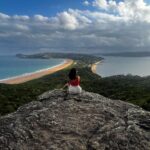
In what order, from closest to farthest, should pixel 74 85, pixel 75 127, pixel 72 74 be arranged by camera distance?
pixel 75 127 < pixel 74 85 < pixel 72 74

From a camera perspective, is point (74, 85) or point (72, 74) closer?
point (74, 85)

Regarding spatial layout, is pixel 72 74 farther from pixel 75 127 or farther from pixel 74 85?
pixel 75 127

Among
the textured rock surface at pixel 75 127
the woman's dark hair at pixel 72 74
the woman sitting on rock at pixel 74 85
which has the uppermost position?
the woman's dark hair at pixel 72 74

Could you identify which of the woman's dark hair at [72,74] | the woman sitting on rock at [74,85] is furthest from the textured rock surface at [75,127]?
the woman's dark hair at [72,74]

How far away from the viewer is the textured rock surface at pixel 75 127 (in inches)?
488

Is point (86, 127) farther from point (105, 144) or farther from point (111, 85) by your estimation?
point (111, 85)

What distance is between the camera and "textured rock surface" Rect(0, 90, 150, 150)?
12.4 meters

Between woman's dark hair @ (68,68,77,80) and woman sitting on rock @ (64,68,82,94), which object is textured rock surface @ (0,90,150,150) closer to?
woman sitting on rock @ (64,68,82,94)

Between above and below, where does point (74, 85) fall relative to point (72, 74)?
below

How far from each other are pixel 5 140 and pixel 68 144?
2440mm

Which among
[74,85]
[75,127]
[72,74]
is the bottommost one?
[75,127]

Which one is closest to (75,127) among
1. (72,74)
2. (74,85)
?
(74,85)

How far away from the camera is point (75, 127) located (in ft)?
43.7

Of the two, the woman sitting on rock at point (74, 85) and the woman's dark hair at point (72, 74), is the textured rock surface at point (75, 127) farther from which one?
the woman's dark hair at point (72, 74)
